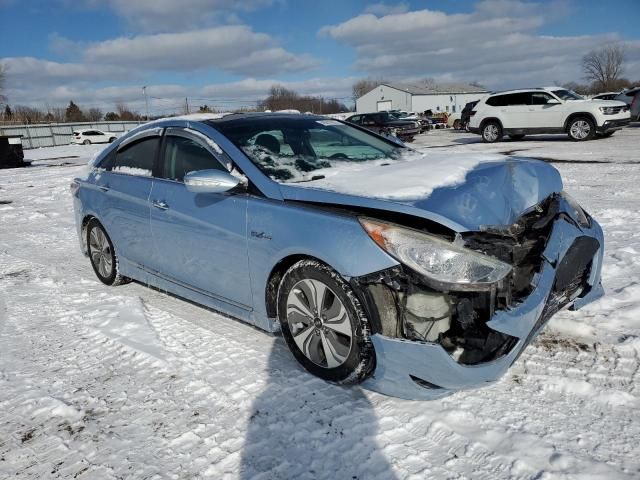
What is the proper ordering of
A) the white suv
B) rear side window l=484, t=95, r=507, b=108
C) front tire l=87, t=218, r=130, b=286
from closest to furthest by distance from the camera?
1. front tire l=87, t=218, r=130, b=286
2. the white suv
3. rear side window l=484, t=95, r=507, b=108

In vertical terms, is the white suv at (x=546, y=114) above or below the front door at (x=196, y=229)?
above

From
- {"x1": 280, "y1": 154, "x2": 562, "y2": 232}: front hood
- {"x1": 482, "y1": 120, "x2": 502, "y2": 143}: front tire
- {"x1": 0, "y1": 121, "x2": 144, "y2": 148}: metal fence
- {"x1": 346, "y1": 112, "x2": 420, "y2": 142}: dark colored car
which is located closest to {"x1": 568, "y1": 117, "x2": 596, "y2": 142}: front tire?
{"x1": 482, "y1": 120, "x2": 502, "y2": 143}: front tire

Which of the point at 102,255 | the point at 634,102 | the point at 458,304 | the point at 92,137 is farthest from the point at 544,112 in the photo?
the point at 92,137

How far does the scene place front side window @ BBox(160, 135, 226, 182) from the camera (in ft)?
11.8

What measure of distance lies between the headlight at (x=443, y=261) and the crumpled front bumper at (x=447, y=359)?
20 centimetres

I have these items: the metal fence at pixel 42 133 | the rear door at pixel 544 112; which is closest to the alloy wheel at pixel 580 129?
the rear door at pixel 544 112

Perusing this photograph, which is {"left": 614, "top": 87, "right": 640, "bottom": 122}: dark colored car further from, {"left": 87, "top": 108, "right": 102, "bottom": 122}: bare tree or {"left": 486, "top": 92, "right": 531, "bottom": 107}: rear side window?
{"left": 87, "top": 108, "right": 102, "bottom": 122}: bare tree

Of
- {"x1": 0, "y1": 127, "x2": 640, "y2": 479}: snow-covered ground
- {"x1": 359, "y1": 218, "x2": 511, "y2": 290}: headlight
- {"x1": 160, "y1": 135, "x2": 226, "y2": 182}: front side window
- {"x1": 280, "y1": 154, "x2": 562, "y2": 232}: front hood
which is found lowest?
{"x1": 0, "y1": 127, "x2": 640, "y2": 479}: snow-covered ground

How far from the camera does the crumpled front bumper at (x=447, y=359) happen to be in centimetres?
242

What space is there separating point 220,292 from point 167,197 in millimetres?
888

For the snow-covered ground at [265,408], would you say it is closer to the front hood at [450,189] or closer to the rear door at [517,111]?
the front hood at [450,189]

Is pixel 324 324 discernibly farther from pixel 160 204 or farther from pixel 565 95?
pixel 565 95

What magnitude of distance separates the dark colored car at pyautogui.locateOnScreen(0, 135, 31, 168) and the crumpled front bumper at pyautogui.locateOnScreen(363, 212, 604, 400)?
22.8 metres

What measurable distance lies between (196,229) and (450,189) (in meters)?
1.74
